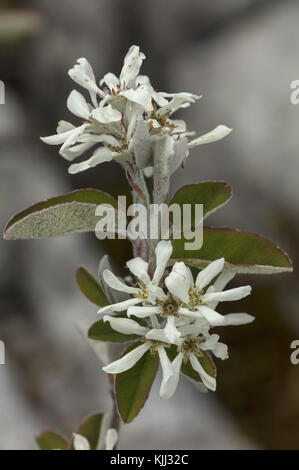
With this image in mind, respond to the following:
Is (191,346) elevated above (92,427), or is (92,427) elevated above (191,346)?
(191,346)

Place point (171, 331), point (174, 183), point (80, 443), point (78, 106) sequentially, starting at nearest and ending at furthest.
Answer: point (171, 331) → point (78, 106) → point (80, 443) → point (174, 183)

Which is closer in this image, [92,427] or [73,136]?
[73,136]

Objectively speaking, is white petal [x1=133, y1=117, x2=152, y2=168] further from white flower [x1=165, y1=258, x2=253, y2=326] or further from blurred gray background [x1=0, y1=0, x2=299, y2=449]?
blurred gray background [x1=0, y1=0, x2=299, y2=449]

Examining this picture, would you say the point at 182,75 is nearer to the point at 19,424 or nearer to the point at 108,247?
the point at 108,247

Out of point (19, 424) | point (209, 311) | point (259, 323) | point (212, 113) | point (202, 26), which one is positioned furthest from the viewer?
point (202, 26)

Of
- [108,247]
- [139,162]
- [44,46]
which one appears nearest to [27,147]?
[44,46]

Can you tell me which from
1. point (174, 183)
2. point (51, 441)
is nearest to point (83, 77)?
point (51, 441)

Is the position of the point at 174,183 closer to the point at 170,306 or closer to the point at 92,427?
the point at 92,427
